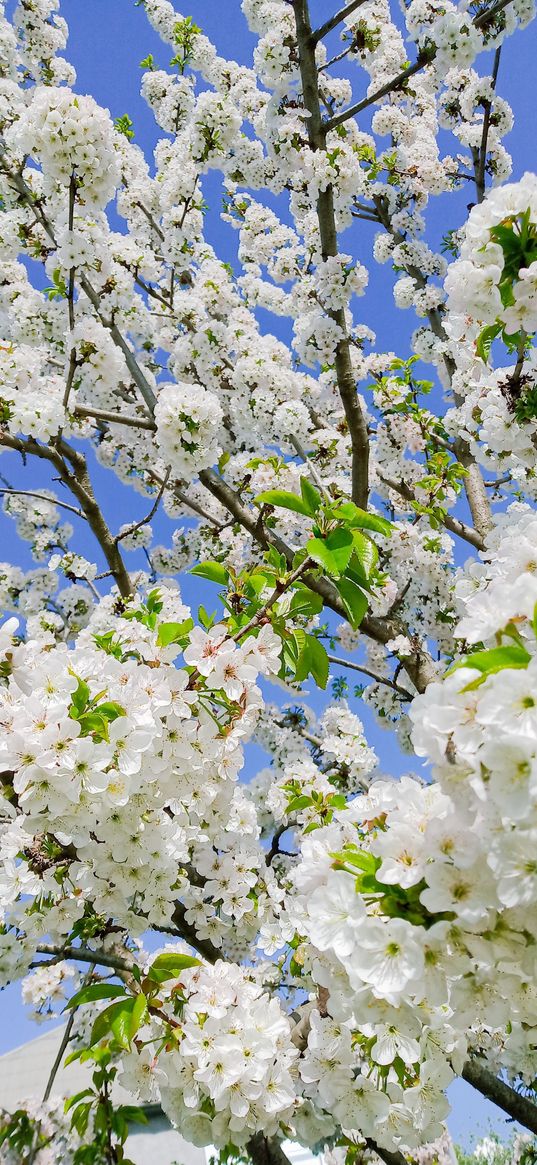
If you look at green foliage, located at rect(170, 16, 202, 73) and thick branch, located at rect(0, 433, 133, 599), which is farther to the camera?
green foliage, located at rect(170, 16, 202, 73)

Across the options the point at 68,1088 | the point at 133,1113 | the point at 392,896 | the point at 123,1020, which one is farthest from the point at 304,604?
the point at 68,1088

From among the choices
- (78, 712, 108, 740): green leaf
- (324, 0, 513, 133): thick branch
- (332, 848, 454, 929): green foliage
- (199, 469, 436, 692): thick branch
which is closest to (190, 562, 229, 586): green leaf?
(78, 712, 108, 740): green leaf

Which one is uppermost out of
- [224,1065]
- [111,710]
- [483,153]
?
[483,153]

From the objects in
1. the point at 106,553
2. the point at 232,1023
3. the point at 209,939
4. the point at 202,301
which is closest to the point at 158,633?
the point at 232,1023

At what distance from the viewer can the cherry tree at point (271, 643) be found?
3.84 feet

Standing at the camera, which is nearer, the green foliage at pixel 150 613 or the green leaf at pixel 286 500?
the green leaf at pixel 286 500

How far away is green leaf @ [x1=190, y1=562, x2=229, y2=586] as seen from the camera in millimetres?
2307

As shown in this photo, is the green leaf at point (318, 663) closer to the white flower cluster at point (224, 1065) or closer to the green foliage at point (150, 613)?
the green foliage at point (150, 613)

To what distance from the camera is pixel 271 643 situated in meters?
2.14

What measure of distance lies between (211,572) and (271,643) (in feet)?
1.13

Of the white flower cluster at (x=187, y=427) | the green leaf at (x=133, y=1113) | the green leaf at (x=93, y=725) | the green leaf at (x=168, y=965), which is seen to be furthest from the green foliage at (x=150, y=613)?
the green leaf at (x=133, y=1113)

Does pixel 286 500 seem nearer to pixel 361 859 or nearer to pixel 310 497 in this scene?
pixel 310 497

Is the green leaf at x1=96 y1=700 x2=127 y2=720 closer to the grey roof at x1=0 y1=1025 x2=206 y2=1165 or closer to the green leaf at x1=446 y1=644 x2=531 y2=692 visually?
the green leaf at x1=446 y1=644 x2=531 y2=692

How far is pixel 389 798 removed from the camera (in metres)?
1.26
